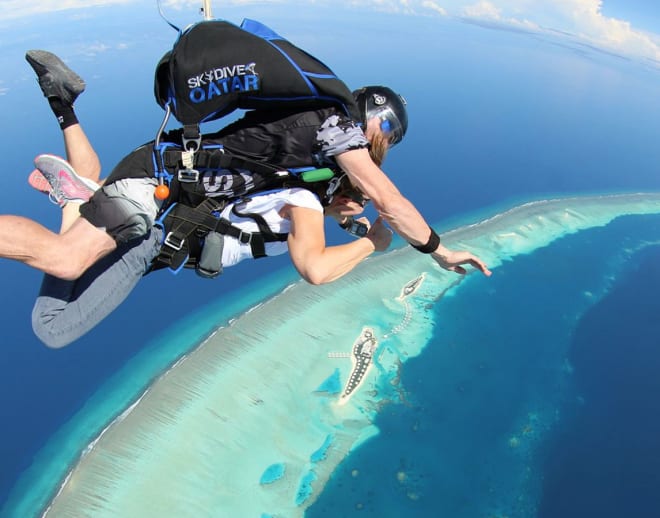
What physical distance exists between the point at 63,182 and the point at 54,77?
0.65 metres

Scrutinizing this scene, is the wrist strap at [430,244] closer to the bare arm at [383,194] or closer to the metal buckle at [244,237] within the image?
the bare arm at [383,194]

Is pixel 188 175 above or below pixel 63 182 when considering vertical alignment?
above

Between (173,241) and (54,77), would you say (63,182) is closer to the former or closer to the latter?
(173,241)

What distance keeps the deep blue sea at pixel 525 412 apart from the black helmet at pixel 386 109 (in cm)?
742

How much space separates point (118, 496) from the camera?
727 centimetres

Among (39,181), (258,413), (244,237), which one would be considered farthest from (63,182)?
(258,413)

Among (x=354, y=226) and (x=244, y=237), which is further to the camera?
(x=354, y=226)

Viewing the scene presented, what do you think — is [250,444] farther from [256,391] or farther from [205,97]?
[205,97]

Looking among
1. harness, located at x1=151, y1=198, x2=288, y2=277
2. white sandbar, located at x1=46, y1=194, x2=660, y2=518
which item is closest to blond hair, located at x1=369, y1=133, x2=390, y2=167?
harness, located at x1=151, y1=198, x2=288, y2=277

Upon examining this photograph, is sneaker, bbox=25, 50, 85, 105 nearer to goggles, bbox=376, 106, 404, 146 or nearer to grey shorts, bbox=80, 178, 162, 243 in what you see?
grey shorts, bbox=80, 178, 162, 243

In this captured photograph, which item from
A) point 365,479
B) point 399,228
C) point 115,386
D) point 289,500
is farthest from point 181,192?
point 115,386

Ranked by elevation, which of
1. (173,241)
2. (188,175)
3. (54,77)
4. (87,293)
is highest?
(54,77)

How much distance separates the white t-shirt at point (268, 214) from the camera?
1976mm

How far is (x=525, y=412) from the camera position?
9.88 m
